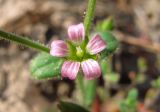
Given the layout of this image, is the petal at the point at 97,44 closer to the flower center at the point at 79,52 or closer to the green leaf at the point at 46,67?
the flower center at the point at 79,52

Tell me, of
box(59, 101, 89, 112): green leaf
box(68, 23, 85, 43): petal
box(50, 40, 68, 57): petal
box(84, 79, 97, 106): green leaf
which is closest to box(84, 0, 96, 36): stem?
box(68, 23, 85, 43): petal

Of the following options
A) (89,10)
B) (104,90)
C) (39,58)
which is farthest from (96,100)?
→ (89,10)

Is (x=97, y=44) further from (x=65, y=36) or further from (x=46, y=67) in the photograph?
(x=65, y=36)

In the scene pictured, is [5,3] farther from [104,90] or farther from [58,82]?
[104,90]

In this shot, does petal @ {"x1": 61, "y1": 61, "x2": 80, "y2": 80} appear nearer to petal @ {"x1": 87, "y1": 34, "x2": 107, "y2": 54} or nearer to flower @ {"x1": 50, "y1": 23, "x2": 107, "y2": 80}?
flower @ {"x1": 50, "y1": 23, "x2": 107, "y2": 80}

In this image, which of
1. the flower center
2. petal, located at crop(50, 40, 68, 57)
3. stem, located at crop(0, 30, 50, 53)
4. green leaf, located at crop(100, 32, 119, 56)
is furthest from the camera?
green leaf, located at crop(100, 32, 119, 56)

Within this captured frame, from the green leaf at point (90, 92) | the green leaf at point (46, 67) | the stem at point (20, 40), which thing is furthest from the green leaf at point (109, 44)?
the green leaf at point (90, 92)

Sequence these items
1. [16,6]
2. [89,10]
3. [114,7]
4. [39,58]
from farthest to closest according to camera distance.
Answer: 1. [114,7]
2. [16,6]
3. [39,58]
4. [89,10]
